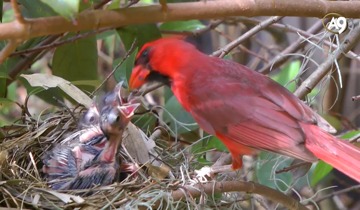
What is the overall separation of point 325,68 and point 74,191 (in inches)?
38.8

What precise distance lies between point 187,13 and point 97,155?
849mm

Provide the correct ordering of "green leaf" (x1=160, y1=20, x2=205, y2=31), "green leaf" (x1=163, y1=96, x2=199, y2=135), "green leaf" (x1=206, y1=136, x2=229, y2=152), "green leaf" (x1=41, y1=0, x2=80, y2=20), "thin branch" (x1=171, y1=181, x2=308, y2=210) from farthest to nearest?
1. "green leaf" (x1=160, y1=20, x2=205, y2=31)
2. "green leaf" (x1=163, y1=96, x2=199, y2=135)
3. "green leaf" (x1=206, y1=136, x2=229, y2=152)
4. "thin branch" (x1=171, y1=181, x2=308, y2=210)
5. "green leaf" (x1=41, y1=0, x2=80, y2=20)

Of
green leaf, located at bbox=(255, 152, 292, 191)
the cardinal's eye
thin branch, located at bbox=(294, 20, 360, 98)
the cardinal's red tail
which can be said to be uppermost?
the cardinal's eye

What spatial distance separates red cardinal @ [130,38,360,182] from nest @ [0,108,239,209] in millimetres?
198

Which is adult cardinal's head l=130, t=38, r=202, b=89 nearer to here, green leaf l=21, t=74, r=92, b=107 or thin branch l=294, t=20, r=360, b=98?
green leaf l=21, t=74, r=92, b=107

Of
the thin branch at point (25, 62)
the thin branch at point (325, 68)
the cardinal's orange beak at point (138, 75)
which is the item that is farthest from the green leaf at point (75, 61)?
the thin branch at point (325, 68)

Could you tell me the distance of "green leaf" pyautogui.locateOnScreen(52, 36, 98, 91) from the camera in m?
3.03

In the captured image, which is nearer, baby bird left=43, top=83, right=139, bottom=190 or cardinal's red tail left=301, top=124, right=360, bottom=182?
cardinal's red tail left=301, top=124, right=360, bottom=182

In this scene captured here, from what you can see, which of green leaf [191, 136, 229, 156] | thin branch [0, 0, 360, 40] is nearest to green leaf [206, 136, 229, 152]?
green leaf [191, 136, 229, 156]

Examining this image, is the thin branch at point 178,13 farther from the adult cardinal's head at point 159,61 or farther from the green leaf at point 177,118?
the green leaf at point 177,118

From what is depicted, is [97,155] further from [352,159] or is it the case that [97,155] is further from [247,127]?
[352,159]

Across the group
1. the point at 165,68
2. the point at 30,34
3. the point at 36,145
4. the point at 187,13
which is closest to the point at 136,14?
the point at 187,13

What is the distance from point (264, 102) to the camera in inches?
93.6

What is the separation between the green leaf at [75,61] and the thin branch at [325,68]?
2.85 ft
